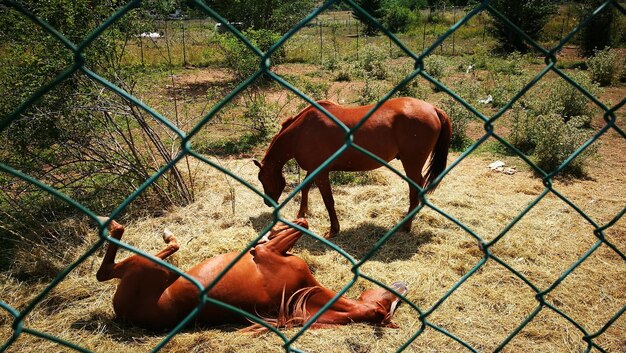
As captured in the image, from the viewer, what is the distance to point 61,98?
14.9ft

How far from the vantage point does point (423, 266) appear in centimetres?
421

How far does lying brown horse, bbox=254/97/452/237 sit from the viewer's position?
4699 millimetres

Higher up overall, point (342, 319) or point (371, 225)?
point (342, 319)

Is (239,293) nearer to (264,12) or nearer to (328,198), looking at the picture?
(328,198)

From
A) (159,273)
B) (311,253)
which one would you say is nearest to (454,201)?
(311,253)

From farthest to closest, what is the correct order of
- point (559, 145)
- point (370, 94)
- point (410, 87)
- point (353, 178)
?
point (410, 87)
point (370, 94)
point (559, 145)
point (353, 178)

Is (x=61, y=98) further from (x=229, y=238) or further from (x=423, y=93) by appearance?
(x=423, y=93)

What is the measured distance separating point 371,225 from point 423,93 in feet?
22.0

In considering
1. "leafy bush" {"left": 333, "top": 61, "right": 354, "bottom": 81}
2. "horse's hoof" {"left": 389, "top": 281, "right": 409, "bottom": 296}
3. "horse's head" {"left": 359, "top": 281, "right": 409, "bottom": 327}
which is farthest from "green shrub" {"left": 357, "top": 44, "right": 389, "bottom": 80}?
"horse's head" {"left": 359, "top": 281, "right": 409, "bottom": 327}

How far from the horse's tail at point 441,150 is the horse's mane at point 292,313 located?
237 centimetres

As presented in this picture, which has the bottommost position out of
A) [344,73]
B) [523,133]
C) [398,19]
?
[398,19]

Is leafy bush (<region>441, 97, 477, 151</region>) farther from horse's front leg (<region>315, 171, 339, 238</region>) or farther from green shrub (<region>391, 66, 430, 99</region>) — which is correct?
horse's front leg (<region>315, 171, 339, 238</region>)

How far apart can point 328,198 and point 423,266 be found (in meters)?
1.23

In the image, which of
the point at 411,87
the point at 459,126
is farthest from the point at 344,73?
the point at 459,126
